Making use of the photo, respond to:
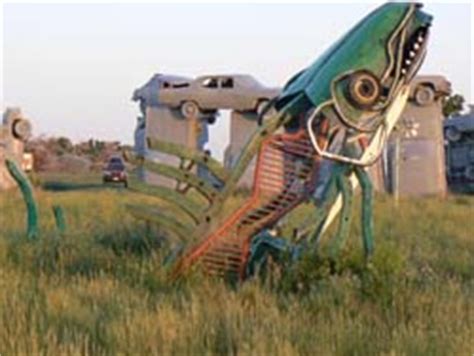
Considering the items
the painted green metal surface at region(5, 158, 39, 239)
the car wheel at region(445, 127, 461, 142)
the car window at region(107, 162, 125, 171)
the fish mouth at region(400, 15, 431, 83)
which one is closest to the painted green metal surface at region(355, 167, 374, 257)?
the fish mouth at region(400, 15, 431, 83)

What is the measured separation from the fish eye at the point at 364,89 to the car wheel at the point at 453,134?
26.8 metres

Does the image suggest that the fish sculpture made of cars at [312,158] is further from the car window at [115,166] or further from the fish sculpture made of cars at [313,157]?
the car window at [115,166]

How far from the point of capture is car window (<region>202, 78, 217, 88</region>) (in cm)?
2727

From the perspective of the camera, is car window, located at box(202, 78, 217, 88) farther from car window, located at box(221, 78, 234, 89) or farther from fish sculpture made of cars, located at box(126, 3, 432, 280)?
fish sculpture made of cars, located at box(126, 3, 432, 280)

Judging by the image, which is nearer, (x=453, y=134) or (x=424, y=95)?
(x=424, y=95)

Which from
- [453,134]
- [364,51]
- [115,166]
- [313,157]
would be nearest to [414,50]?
[364,51]

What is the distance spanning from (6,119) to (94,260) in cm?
2040

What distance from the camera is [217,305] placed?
6230 mm

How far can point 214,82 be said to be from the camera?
27.5 m

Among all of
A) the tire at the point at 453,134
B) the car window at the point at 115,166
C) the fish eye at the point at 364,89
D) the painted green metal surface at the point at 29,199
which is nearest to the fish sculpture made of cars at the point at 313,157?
the fish eye at the point at 364,89

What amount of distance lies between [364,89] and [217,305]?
2.04 metres

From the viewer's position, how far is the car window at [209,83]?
89.5ft

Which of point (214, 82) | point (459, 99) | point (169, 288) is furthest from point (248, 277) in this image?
point (459, 99)

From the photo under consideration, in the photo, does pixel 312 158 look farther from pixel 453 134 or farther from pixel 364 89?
pixel 453 134
